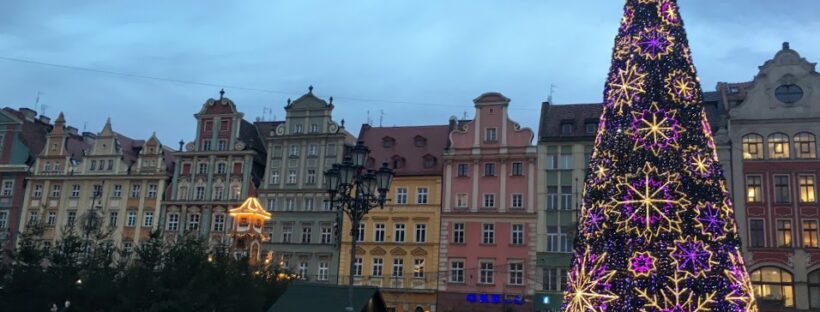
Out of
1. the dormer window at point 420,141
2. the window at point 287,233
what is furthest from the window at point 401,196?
the window at point 287,233

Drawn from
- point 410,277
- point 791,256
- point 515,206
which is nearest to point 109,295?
point 410,277

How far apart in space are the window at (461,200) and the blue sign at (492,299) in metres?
4.97

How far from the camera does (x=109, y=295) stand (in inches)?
908

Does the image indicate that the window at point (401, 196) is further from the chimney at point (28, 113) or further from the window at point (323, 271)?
the chimney at point (28, 113)

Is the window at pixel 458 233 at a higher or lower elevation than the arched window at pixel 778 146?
lower

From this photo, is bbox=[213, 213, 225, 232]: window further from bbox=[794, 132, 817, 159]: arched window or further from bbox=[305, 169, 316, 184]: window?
bbox=[794, 132, 817, 159]: arched window

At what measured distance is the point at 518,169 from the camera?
4131 centimetres

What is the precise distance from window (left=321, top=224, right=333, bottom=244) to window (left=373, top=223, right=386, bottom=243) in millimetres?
2537

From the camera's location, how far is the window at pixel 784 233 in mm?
35156

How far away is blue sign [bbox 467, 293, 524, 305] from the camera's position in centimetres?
3885

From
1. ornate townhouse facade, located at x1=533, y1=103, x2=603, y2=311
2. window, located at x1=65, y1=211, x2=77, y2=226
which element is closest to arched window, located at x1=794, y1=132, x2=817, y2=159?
ornate townhouse facade, located at x1=533, y1=103, x2=603, y2=311

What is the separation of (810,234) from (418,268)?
767 inches

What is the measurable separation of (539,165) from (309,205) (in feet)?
44.6

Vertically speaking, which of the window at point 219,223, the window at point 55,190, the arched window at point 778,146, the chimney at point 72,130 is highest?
the chimney at point 72,130
